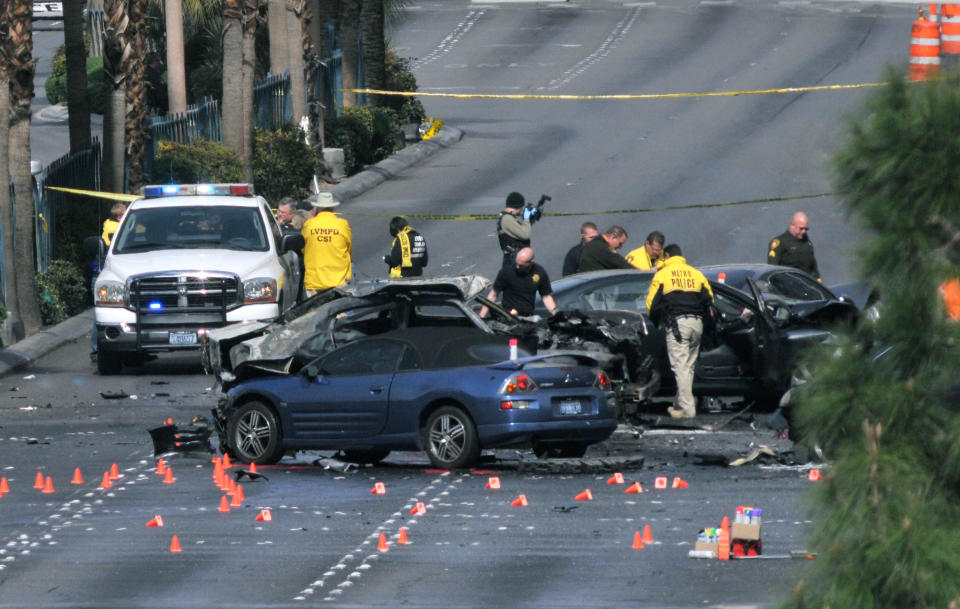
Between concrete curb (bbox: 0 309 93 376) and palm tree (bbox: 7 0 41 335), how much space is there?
515 mm

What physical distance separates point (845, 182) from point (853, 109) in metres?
0.17

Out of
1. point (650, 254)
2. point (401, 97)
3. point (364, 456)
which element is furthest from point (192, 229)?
point (401, 97)

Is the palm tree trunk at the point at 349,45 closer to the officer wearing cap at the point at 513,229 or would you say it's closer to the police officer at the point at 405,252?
the police officer at the point at 405,252

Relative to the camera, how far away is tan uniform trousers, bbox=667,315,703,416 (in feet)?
55.6

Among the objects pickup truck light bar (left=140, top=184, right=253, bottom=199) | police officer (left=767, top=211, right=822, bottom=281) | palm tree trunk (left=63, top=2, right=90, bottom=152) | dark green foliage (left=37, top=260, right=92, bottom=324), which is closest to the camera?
police officer (left=767, top=211, right=822, bottom=281)

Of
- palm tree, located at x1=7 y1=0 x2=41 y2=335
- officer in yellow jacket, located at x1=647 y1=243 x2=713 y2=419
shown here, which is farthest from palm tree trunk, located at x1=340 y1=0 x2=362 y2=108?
officer in yellow jacket, located at x1=647 y1=243 x2=713 y2=419

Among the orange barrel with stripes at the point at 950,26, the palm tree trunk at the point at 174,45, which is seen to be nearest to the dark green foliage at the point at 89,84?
the palm tree trunk at the point at 174,45

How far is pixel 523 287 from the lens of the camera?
17.9 m

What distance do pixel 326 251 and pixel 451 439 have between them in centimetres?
661

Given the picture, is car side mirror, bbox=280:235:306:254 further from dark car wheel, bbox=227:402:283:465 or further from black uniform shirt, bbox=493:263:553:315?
dark car wheel, bbox=227:402:283:465

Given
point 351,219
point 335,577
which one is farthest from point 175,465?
point 351,219

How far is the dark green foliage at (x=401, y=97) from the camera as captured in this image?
41.1 metres

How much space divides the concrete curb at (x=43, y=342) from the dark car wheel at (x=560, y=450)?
27.9 ft

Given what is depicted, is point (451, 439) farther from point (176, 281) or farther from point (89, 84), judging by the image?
point (89, 84)
